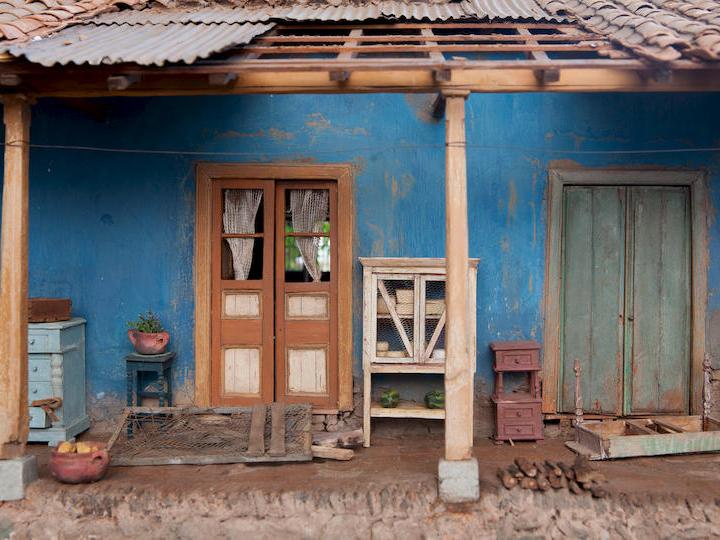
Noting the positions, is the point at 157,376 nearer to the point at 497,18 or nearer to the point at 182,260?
the point at 182,260

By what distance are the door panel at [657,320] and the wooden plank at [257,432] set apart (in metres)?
3.66

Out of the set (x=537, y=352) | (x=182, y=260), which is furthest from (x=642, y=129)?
(x=182, y=260)

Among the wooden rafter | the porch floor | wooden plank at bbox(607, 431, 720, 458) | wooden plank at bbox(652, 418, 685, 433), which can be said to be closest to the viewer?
the wooden rafter

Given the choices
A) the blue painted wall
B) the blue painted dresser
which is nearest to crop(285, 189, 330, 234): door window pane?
the blue painted wall

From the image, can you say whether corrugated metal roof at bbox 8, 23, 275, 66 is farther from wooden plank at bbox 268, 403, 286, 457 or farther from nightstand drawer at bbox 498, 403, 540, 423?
nightstand drawer at bbox 498, 403, 540, 423

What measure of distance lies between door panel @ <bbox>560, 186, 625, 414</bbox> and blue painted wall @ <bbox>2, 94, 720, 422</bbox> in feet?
1.07

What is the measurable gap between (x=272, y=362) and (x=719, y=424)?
429cm

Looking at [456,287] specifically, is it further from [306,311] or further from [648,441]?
[648,441]

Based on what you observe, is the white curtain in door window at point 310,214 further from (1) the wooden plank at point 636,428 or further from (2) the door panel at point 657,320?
(1) the wooden plank at point 636,428

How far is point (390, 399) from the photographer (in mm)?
6262

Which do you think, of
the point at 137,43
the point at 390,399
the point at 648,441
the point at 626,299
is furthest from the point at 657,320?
the point at 137,43

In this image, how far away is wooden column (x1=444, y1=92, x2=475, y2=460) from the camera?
16.5 ft

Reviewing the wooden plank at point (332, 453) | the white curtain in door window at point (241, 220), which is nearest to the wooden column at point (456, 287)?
A: the wooden plank at point (332, 453)

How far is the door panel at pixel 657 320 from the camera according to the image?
6.57 metres
